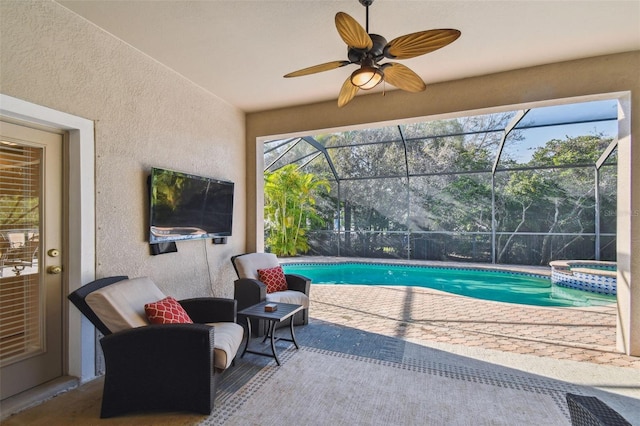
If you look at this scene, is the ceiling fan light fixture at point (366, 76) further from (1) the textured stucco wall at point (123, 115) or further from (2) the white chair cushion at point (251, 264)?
(2) the white chair cushion at point (251, 264)

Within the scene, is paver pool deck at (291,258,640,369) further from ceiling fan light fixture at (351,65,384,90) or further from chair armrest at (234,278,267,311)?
ceiling fan light fixture at (351,65,384,90)

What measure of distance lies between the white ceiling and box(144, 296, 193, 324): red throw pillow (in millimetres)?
2505

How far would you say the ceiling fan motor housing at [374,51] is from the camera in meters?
2.33

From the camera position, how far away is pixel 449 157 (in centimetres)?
956

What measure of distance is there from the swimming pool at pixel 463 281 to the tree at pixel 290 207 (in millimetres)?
1289

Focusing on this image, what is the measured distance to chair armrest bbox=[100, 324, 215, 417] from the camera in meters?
2.21

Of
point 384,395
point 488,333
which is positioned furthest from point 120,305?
point 488,333

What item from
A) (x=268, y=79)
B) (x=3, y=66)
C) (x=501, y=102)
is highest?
(x=268, y=79)

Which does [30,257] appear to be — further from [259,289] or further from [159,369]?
[259,289]

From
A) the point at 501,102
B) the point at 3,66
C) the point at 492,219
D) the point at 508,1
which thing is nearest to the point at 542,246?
the point at 492,219

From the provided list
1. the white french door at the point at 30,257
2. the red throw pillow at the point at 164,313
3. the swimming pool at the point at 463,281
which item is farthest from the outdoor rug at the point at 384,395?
the swimming pool at the point at 463,281

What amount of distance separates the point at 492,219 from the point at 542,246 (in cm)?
151

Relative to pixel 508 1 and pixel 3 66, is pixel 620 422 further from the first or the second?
pixel 3 66

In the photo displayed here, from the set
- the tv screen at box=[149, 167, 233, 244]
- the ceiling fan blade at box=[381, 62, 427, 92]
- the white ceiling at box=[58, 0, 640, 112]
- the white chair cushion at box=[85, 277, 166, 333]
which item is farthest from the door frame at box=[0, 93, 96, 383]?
the ceiling fan blade at box=[381, 62, 427, 92]
